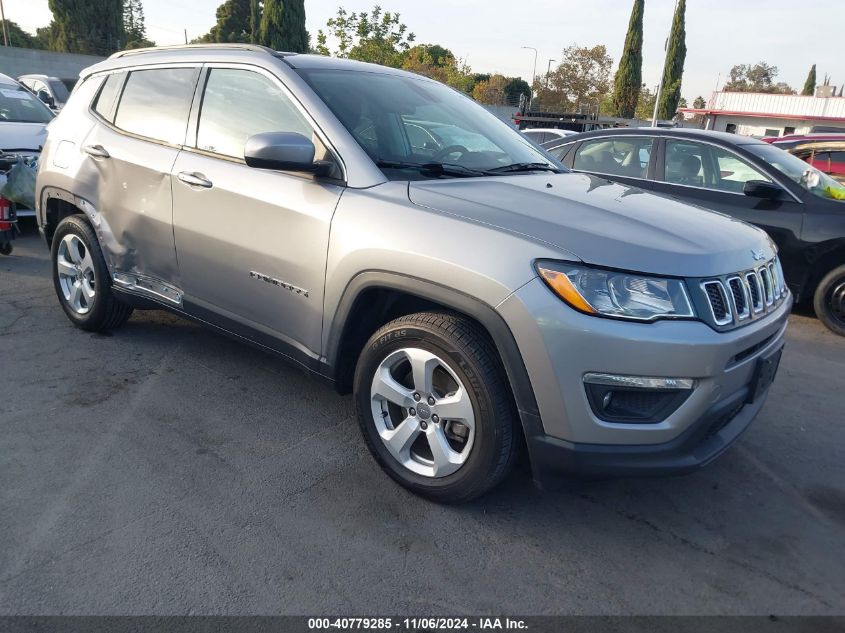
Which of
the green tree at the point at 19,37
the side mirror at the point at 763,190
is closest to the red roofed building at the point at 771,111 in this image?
the side mirror at the point at 763,190

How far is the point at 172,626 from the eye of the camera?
208cm

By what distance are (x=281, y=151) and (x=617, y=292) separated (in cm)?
149

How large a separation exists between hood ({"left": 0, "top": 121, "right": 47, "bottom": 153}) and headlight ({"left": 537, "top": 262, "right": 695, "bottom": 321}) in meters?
7.05

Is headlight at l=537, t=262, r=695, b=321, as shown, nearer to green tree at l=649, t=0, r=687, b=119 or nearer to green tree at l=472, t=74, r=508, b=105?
green tree at l=649, t=0, r=687, b=119

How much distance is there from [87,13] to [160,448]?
5129 cm

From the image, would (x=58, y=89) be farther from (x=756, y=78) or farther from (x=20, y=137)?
(x=756, y=78)

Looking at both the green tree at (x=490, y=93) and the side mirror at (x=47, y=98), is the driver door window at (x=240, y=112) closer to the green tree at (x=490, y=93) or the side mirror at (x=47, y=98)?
the side mirror at (x=47, y=98)

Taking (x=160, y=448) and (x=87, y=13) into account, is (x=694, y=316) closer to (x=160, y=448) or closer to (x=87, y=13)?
(x=160, y=448)

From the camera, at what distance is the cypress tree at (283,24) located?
31.7 metres

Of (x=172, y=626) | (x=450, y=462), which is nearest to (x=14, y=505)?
(x=172, y=626)

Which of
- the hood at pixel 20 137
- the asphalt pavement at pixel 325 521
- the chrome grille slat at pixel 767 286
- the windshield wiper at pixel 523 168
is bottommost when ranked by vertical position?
the asphalt pavement at pixel 325 521

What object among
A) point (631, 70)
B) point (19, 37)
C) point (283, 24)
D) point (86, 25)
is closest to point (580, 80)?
point (631, 70)

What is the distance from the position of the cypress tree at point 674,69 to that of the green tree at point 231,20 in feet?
130

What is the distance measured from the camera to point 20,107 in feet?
27.7
